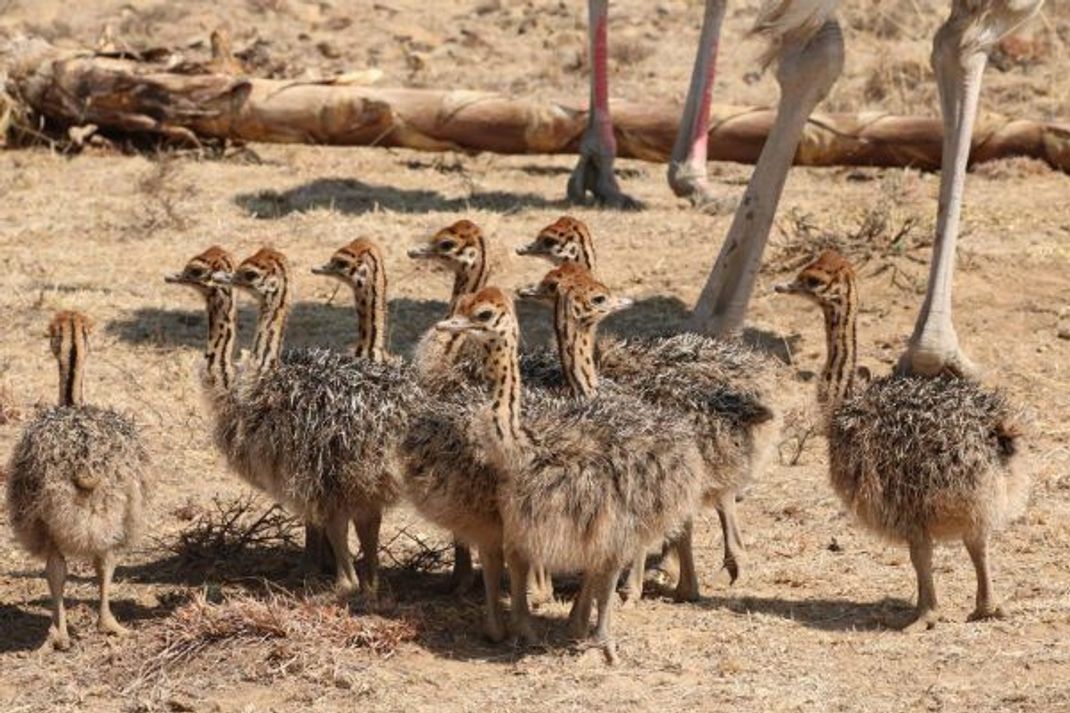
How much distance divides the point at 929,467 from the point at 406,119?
8.27 meters

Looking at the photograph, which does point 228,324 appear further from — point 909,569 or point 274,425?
point 909,569

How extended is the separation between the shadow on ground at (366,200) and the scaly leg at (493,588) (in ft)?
21.1

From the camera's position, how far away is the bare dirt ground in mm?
7227

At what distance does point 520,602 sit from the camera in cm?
753

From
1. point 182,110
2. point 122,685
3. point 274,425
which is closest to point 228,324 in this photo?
point 274,425

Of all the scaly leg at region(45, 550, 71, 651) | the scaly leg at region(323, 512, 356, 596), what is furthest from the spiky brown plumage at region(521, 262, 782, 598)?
the scaly leg at region(45, 550, 71, 651)

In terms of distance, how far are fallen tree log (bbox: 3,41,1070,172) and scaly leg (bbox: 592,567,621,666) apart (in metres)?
7.85

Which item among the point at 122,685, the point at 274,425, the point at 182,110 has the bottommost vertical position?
the point at 122,685

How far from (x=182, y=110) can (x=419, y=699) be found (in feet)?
29.5

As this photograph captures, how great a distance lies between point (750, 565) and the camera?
28.2 ft

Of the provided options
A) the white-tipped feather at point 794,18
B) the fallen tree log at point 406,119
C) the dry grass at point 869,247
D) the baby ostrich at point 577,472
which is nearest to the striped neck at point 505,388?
the baby ostrich at point 577,472

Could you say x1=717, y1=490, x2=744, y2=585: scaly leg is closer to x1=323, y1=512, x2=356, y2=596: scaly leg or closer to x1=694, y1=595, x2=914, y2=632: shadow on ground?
x1=694, y1=595, x2=914, y2=632: shadow on ground

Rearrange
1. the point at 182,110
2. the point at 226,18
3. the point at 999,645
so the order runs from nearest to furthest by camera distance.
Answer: the point at 999,645
the point at 182,110
the point at 226,18

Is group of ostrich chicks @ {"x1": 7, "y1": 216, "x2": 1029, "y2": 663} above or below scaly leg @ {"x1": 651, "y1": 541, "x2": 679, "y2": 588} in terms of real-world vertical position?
above
